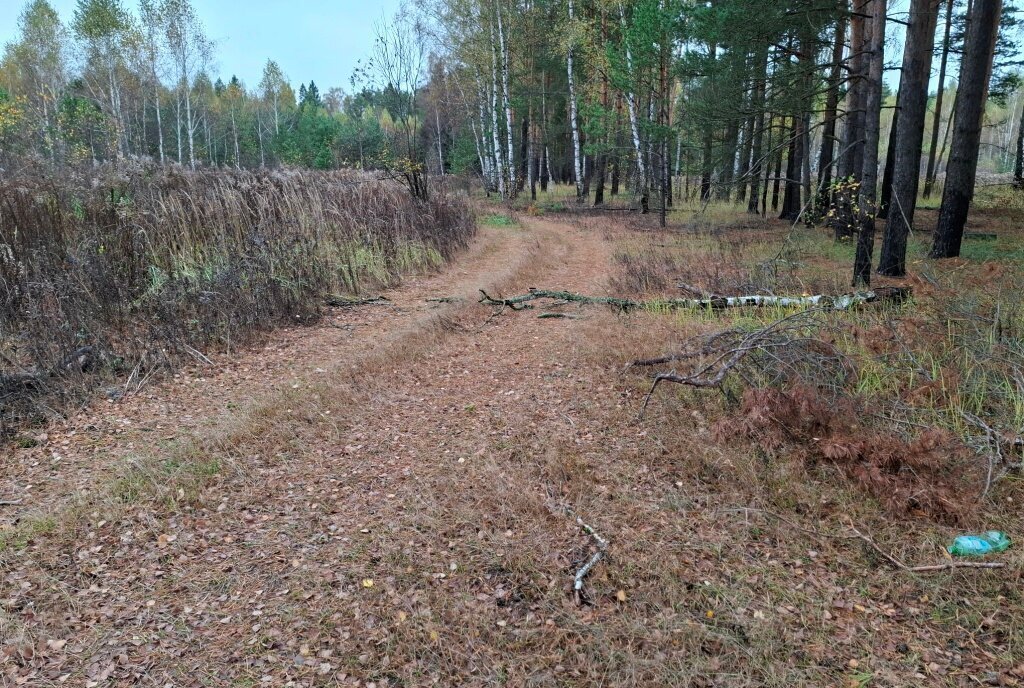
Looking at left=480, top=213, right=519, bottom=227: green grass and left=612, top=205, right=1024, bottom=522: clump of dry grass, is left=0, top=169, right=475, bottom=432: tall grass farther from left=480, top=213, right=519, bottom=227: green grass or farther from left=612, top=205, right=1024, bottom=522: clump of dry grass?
left=480, top=213, right=519, bottom=227: green grass

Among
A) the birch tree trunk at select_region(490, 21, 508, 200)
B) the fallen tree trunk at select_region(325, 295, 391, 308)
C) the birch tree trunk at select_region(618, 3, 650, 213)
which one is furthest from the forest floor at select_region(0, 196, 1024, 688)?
the birch tree trunk at select_region(490, 21, 508, 200)

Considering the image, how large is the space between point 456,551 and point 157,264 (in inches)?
220

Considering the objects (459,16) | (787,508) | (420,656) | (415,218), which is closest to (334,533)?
(420,656)

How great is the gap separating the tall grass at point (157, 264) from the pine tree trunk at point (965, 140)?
334 inches

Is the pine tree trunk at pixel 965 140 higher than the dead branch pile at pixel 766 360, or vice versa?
the pine tree trunk at pixel 965 140

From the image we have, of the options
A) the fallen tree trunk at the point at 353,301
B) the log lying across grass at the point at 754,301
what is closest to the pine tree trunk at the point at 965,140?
the log lying across grass at the point at 754,301

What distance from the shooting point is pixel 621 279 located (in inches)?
360

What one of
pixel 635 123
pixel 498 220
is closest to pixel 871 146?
pixel 498 220

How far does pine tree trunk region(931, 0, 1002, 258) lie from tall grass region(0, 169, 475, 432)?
27.9 feet

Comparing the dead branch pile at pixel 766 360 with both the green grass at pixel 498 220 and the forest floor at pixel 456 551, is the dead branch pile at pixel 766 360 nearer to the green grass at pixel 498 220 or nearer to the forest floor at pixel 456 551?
the forest floor at pixel 456 551

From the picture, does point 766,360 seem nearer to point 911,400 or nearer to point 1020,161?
point 911,400

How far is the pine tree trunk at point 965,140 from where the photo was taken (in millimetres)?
8898

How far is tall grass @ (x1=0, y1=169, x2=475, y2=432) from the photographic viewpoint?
4.96 metres

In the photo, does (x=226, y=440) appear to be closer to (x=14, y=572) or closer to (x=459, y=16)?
(x=14, y=572)
